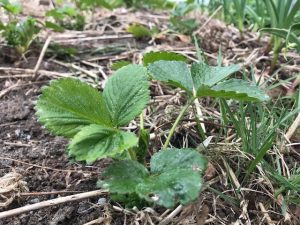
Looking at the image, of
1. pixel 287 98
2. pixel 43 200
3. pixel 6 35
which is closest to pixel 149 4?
pixel 6 35

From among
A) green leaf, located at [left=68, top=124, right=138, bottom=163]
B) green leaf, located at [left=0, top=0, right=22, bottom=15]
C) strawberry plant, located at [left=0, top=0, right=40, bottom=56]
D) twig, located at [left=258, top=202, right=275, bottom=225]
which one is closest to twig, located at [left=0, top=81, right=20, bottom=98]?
strawberry plant, located at [left=0, top=0, right=40, bottom=56]

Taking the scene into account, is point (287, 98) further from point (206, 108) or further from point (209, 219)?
point (209, 219)

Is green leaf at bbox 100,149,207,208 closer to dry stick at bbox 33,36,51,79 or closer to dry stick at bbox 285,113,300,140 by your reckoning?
dry stick at bbox 285,113,300,140

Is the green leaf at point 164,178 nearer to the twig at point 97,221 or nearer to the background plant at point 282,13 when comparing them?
the twig at point 97,221

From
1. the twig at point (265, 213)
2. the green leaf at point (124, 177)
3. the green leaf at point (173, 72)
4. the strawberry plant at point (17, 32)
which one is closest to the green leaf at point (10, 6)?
the strawberry plant at point (17, 32)

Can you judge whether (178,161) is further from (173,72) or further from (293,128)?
(293,128)

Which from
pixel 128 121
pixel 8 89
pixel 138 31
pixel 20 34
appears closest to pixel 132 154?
pixel 128 121
